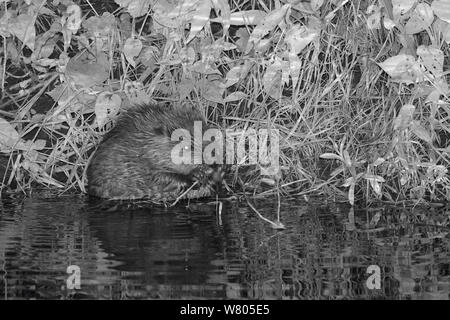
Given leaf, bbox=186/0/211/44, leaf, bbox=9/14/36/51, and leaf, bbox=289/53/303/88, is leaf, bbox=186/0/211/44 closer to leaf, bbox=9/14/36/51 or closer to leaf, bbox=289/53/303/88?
leaf, bbox=289/53/303/88

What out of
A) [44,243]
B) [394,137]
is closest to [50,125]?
[44,243]

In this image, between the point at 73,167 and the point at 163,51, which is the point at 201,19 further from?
the point at 73,167

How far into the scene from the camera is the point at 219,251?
5.31 meters

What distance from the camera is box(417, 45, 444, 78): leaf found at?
6.57 m

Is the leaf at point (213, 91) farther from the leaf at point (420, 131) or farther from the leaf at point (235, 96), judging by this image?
the leaf at point (420, 131)

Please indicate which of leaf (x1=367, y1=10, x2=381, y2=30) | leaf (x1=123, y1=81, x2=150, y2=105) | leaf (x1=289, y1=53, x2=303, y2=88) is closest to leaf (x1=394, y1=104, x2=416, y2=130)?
leaf (x1=367, y1=10, x2=381, y2=30)

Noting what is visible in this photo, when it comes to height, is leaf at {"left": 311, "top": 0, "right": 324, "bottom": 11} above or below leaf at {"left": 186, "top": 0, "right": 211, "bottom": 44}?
above

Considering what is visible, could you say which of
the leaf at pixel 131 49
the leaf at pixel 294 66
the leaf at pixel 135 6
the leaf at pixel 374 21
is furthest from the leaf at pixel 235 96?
the leaf at pixel 374 21

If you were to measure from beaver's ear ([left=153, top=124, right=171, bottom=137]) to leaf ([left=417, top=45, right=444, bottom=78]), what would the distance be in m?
1.67

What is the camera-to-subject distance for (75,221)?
19.9ft

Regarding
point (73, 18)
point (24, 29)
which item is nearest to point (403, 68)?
point (73, 18)

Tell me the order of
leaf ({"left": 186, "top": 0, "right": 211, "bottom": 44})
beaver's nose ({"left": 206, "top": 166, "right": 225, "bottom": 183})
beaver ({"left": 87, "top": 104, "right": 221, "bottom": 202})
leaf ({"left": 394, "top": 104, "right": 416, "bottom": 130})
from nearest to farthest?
leaf ({"left": 394, "top": 104, "right": 416, "bottom": 130}) < beaver's nose ({"left": 206, "top": 166, "right": 225, "bottom": 183}) < beaver ({"left": 87, "top": 104, "right": 221, "bottom": 202}) < leaf ({"left": 186, "top": 0, "right": 211, "bottom": 44})

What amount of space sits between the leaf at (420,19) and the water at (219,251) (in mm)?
1189

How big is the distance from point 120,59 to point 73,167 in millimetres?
Result: 868
